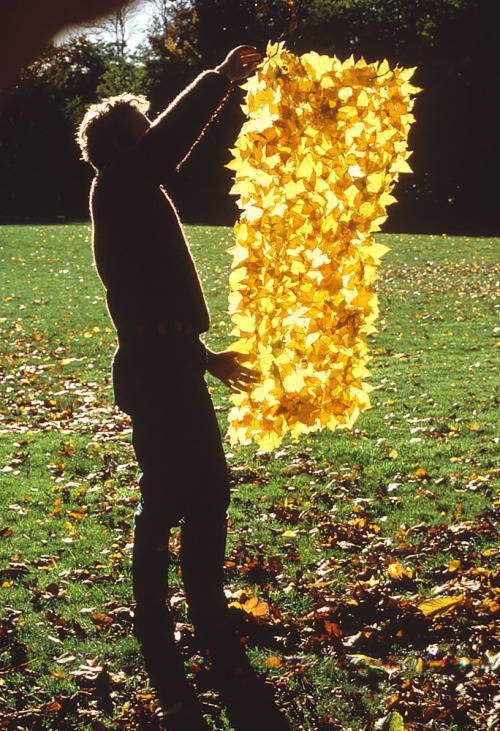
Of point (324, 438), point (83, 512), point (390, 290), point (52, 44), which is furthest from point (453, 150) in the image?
point (52, 44)

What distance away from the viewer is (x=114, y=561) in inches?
177

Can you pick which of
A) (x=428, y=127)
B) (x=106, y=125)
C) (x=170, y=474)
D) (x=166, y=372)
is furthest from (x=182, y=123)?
(x=428, y=127)

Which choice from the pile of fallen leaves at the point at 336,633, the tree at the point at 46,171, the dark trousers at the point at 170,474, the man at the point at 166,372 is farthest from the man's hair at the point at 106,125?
the tree at the point at 46,171

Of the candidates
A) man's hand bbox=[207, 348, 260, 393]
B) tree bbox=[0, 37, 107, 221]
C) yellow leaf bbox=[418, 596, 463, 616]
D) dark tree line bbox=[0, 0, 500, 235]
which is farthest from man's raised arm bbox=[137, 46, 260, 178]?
tree bbox=[0, 37, 107, 221]

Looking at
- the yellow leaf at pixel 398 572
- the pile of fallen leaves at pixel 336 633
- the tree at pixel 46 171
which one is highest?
the tree at pixel 46 171

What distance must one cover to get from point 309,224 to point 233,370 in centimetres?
72

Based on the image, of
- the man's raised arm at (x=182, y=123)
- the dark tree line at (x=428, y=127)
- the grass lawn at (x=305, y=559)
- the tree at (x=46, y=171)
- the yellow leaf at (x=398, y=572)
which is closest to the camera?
the man's raised arm at (x=182, y=123)

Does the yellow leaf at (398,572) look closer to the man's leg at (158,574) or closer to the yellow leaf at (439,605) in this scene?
the yellow leaf at (439,605)

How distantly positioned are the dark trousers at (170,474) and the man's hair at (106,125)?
30.1 inches

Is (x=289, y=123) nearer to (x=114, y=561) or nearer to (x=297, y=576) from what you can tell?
(x=297, y=576)

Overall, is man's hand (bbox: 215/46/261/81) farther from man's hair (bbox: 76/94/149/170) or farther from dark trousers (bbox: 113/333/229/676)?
dark trousers (bbox: 113/333/229/676)

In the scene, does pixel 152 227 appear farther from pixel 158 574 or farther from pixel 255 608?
pixel 255 608

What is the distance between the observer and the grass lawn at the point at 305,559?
3100 mm

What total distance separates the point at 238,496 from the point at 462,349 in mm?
5904
